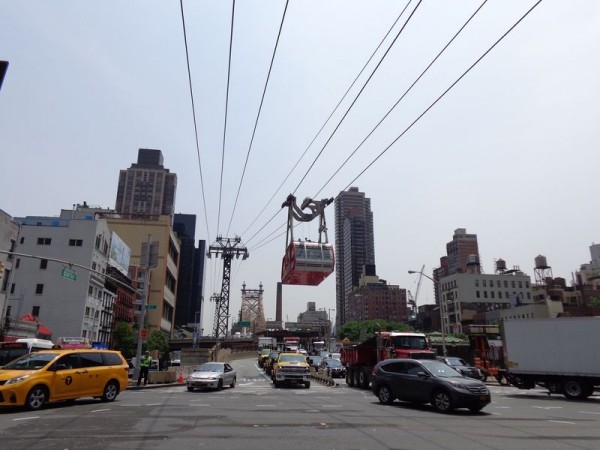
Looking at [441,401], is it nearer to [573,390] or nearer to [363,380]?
[573,390]

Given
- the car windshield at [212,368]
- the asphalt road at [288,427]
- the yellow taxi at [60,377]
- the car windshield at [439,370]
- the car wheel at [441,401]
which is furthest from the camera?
the car windshield at [212,368]

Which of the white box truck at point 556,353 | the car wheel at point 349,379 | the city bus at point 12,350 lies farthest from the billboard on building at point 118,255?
the white box truck at point 556,353

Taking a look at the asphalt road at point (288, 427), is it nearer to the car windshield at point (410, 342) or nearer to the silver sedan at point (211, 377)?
the silver sedan at point (211, 377)

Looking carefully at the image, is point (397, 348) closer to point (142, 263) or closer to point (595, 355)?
point (595, 355)

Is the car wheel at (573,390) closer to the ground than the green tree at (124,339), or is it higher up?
closer to the ground

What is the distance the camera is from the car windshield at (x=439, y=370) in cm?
1476

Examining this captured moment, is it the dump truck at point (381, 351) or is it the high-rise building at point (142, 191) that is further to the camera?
the high-rise building at point (142, 191)

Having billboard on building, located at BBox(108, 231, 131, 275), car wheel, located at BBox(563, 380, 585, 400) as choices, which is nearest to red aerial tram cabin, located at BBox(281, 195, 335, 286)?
car wheel, located at BBox(563, 380, 585, 400)

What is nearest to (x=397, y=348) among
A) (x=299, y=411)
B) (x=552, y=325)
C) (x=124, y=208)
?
(x=552, y=325)

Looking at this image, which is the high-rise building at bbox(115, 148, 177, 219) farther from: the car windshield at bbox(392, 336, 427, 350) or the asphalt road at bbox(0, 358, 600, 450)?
the asphalt road at bbox(0, 358, 600, 450)

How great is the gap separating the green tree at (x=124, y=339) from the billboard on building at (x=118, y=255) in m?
10.6

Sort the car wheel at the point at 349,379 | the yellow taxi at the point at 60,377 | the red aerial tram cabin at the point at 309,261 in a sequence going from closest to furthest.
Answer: the yellow taxi at the point at 60,377 → the red aerial tram cabin at the point at 309,261 → the car wheel at the point at 349,379

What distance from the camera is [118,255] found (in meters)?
76.2

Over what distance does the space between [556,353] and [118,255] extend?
7065 cm
